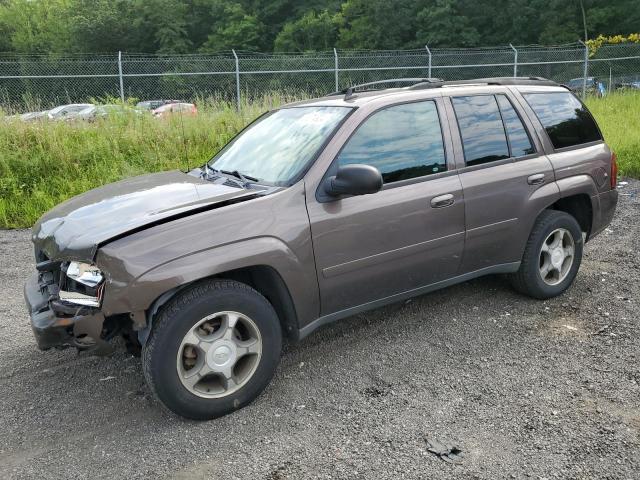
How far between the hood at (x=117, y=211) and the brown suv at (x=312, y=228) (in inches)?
0.6

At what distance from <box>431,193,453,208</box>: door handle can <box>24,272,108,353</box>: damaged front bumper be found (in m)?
2.20

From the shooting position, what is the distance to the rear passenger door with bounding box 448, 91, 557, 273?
4.00m

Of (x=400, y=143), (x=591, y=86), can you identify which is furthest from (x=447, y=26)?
(x=400, y=143)

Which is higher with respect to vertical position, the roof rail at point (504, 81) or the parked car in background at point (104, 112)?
the roof rail at point (504, 81)

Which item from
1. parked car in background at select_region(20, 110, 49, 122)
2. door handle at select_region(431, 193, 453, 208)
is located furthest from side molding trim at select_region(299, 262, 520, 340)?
parked car in background at select_region(20, 110, 49, 122)

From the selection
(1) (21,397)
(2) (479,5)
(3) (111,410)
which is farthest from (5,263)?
(2) (479,5)

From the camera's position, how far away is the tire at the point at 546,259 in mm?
4422

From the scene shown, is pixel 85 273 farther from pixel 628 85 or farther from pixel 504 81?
pixel 628 85

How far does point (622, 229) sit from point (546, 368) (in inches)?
151

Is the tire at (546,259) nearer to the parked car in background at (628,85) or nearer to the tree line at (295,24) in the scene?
the parked car in background at (628,85)

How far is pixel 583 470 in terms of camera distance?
8.61 ft

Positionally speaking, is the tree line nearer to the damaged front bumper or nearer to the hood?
the hood

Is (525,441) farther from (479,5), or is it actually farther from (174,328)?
(479,5)

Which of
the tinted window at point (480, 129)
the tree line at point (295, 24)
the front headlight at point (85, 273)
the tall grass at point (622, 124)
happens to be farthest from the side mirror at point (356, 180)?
the tree line at point (295, 24)
